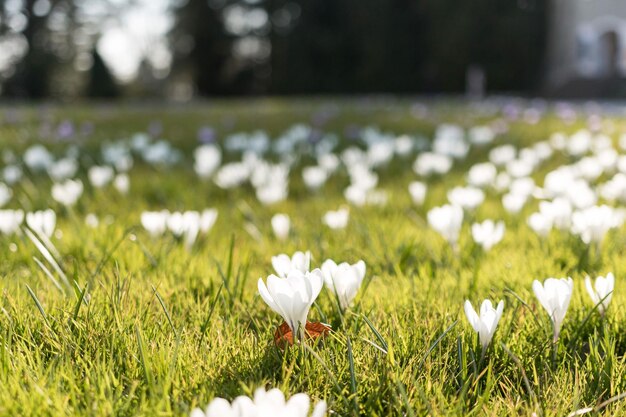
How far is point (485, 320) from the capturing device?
1.57 m

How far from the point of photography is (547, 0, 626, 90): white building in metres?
23.9

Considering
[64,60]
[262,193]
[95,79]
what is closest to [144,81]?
[64,60]

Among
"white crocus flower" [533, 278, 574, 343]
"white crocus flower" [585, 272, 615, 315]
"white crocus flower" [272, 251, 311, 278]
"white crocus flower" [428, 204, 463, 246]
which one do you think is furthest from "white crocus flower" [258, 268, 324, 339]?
"white crocus flower" [428, 204, 463, 246]

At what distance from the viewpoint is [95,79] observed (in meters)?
27.9

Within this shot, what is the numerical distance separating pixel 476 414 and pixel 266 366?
483 millimetres

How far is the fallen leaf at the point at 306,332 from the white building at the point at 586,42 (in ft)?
79.4

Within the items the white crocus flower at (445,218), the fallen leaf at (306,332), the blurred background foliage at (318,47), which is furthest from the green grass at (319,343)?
the blurred background foliage at (318,47)

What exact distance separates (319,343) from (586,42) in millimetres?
25075

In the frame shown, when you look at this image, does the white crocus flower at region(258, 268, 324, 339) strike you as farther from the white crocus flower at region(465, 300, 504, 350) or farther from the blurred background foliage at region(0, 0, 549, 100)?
the blurred background foliage at region(0, 0, 549, 100)

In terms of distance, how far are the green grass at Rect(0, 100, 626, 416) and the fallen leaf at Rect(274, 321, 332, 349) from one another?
30 mm

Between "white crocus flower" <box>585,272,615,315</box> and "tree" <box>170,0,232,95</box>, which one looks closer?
"white crocus flower" <box>585,272,615,315</box>

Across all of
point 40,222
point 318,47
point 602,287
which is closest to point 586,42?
point 318,47

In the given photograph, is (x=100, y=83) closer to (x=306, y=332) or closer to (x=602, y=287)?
(x=306, y=332)

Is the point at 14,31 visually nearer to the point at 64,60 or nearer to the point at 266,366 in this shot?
the point at 64,60
